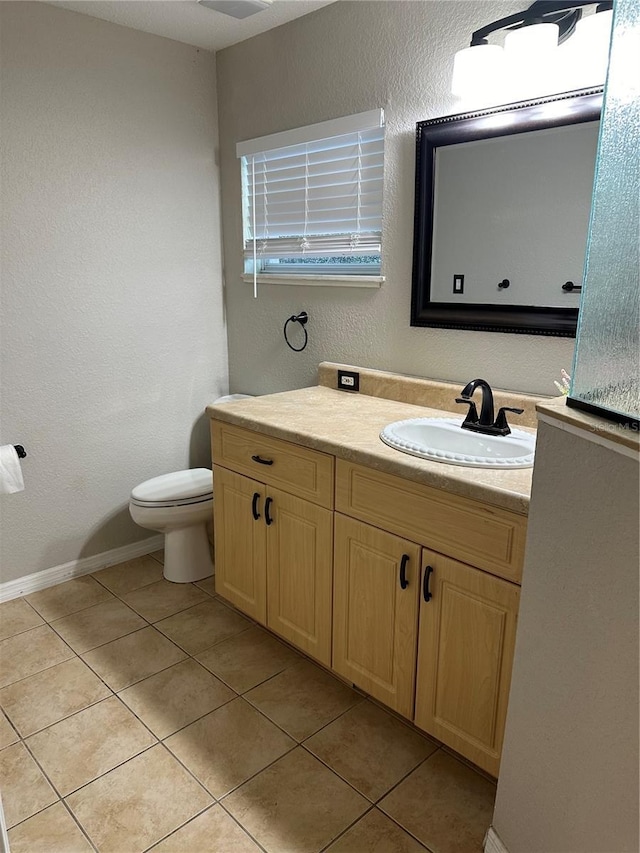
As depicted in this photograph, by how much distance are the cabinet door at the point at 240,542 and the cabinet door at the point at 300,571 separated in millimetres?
52

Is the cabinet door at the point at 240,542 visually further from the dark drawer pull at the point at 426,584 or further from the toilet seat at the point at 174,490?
the dark drawer pull at the point at 426,584

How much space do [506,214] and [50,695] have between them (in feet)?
7.05

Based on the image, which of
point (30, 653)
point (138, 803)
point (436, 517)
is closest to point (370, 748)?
point (138, 803)

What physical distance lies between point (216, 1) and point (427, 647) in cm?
232

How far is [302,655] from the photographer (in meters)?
2.31

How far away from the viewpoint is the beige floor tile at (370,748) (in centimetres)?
176

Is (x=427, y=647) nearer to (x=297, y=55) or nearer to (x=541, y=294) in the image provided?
(x=541, y=294)

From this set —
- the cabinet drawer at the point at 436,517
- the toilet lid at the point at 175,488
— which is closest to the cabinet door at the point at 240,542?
the toilet lid at the point at 175,488

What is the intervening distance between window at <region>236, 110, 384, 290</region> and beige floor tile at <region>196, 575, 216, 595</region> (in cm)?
141

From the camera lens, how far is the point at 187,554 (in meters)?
2.81

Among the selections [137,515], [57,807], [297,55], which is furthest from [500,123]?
[57,807]

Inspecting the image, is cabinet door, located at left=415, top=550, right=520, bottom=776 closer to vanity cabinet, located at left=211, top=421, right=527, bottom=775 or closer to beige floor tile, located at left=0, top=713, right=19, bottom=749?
vanity cabinet, located at left=211, top=421, right=527, bottom=775

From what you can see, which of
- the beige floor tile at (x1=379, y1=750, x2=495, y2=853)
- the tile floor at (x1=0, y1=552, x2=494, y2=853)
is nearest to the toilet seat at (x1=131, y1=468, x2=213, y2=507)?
the tile floor at (x1=0, y1=552, x2=494, y2=853)

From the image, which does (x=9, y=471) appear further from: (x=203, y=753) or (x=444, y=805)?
(x=444, y=805)
